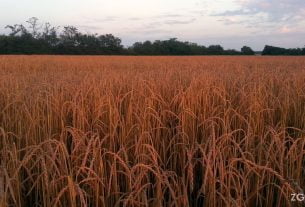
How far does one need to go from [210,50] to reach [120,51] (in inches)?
435

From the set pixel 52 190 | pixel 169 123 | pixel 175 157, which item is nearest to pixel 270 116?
pixel 169 123

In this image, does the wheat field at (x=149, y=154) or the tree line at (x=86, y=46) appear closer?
the wheat field at (x=149, y=154)

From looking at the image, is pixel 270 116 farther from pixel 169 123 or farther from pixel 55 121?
pixel 55 121

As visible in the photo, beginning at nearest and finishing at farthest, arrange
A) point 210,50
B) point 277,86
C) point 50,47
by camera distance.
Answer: point 277,86
point 50,47
point 210,50

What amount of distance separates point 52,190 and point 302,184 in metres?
1.07

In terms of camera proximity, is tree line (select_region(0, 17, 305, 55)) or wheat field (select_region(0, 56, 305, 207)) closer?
wheat field (select_region(0, 56, 305, 207))

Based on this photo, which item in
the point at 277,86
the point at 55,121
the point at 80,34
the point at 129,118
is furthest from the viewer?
the point at 80,34

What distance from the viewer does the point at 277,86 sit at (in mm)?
3336

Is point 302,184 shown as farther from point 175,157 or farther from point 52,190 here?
point 52,190

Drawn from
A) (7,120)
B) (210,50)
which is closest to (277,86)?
(7,120)

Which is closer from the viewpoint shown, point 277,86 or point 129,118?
point 129,118

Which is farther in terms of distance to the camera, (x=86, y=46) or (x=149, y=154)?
(x=86, y=46)

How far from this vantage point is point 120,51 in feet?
117

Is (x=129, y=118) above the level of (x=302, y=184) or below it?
above
